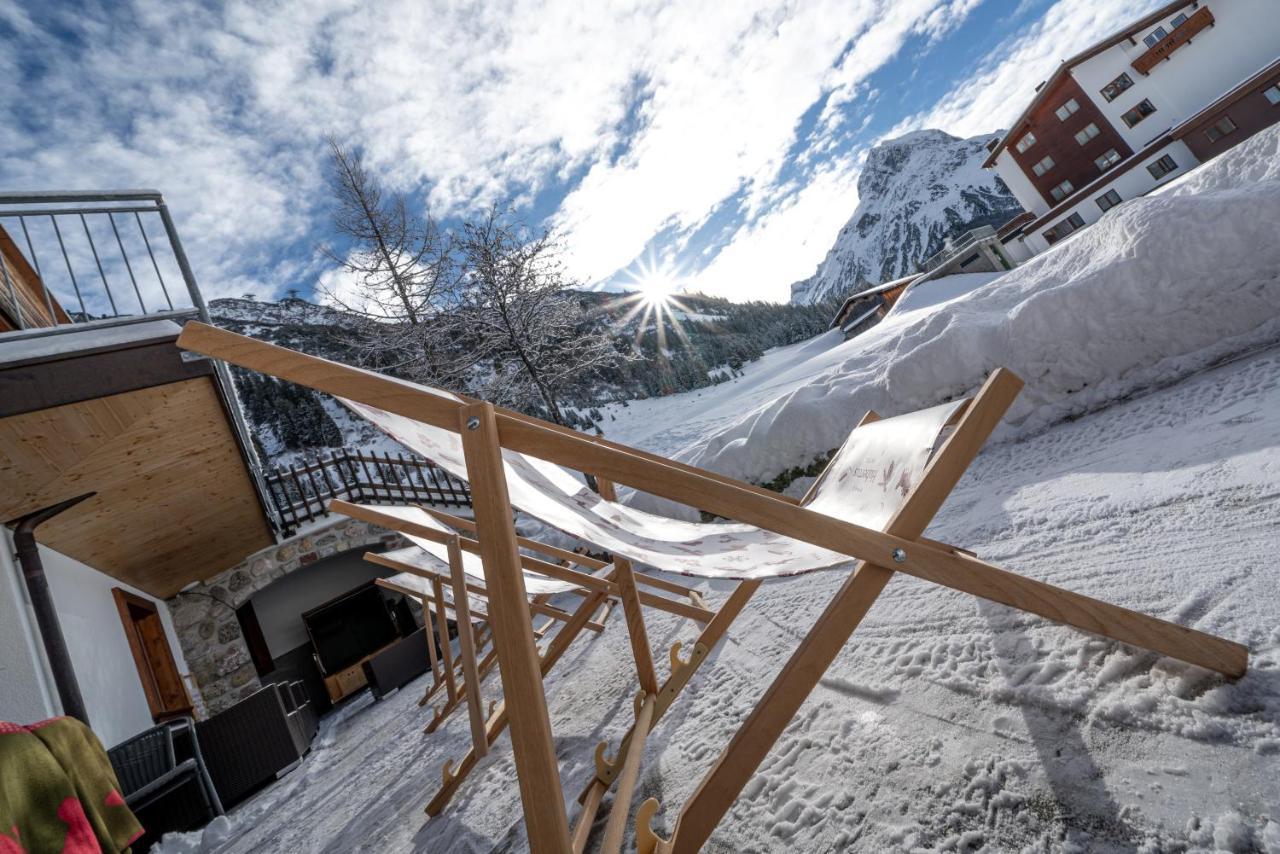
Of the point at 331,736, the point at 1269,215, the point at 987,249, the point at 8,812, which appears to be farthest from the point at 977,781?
the point at 987,249

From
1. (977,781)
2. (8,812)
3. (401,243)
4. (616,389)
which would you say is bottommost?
(977,781)

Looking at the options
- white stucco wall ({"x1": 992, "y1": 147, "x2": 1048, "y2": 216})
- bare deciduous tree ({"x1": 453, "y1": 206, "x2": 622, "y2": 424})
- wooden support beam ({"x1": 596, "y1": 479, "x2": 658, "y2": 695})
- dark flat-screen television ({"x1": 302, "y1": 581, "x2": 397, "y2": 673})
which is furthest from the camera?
white stucco wall ({"x1": 992, "y1": 147, "x2": 1048, "y2": 216})

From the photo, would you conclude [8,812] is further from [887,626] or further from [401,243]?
[401,243]

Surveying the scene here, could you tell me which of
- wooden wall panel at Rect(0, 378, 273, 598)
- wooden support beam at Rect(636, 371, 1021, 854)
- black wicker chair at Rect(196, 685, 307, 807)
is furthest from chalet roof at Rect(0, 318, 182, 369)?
wooden support beam at Rect(636, 371, 1021, 854)

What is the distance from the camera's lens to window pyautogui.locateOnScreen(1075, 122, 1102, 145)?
25.9 metres

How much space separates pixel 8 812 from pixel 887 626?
3115mm

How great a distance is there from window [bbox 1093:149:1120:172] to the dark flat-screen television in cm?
3558

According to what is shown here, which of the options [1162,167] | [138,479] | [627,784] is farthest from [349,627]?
[1162,167]

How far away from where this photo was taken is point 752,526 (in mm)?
1672

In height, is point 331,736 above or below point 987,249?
below

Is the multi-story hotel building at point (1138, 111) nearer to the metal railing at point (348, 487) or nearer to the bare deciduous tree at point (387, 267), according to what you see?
the bare deciduous tree at point (387, 267)

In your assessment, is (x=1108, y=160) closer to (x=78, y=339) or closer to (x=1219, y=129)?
(x=1219, y=129)

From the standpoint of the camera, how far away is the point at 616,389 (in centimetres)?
2842

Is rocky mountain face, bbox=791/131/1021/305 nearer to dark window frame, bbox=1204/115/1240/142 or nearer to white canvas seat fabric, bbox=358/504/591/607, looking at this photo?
dark window frame, bbox=1204/115/1240/142
